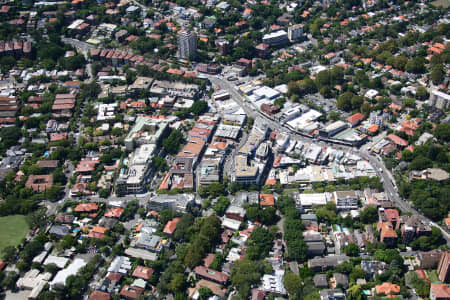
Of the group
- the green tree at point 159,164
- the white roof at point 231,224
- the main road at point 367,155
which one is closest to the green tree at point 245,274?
the white roof at point 231,224

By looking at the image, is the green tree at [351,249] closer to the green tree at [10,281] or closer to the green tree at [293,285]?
the green tree at [293,285]

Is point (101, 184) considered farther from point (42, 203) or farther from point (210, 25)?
point (210, 25)

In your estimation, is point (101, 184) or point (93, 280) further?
point (101, 184)

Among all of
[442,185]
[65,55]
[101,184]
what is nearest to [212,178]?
[101,184]

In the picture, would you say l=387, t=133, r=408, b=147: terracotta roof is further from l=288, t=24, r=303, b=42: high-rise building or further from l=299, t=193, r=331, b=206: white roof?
l=288, t=24, r=303, b=42: high-rise building

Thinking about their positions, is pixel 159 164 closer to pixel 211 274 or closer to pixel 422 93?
pixel 211 274

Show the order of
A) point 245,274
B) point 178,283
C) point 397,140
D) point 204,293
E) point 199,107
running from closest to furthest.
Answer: point 204,293, point 178,283, point 245,274, point 397,140, point 199,107

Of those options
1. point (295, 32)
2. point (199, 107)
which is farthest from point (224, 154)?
point (295, 32)
